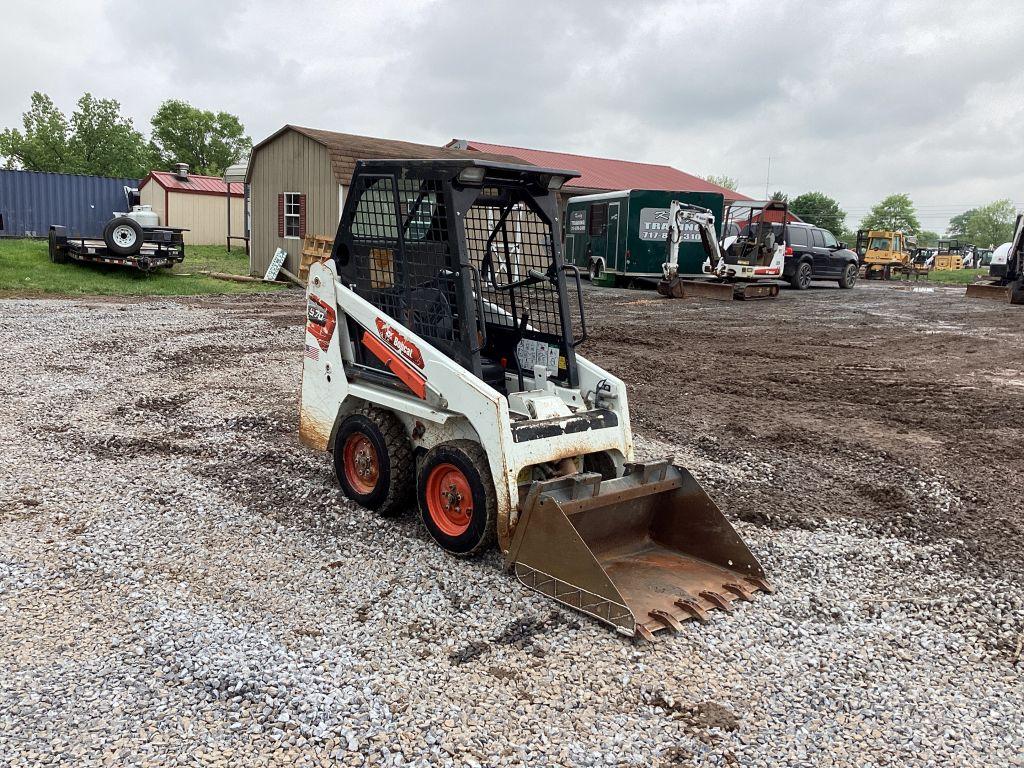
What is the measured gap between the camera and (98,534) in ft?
15.7

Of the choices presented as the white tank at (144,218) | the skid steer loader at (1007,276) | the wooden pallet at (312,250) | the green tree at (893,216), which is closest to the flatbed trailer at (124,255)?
the white tank at (144,218)

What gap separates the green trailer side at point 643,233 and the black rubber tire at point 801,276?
288 cm

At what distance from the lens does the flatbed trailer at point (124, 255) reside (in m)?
18.9

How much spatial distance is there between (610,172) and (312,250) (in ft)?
66.1

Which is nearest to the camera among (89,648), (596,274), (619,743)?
(619,743)

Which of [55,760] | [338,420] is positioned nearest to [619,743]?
[55,760]

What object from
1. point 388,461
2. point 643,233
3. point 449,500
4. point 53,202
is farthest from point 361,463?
point 53,202

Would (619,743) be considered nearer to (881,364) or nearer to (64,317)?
(881,364)

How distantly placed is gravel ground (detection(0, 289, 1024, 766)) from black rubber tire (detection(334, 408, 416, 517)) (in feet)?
0.47

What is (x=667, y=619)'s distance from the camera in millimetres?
3908

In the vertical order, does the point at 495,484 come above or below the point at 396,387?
below

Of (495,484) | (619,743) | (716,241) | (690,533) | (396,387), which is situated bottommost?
(619,743)

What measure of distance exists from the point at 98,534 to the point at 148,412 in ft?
10.4

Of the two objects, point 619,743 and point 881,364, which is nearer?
point 619,743
